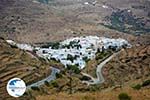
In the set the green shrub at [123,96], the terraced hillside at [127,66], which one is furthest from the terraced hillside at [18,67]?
the green shrub at [123,96]

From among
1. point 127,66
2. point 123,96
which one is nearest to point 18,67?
point 127,66

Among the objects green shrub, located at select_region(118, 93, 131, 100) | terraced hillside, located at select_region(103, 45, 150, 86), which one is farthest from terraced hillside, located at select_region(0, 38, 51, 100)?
green shrub, located at select_region(118, 93, 131, 100)

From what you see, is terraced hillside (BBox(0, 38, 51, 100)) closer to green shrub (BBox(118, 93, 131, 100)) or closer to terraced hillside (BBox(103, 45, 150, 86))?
terraced hillside (BBox(103, 45, 150, 86))

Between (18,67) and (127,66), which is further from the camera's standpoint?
(127,66)

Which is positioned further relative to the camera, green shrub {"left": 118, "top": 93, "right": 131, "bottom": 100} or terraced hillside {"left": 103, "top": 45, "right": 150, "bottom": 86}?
terraced hillside {"left": 103, "top": 45, "right": 150, "bottom": 86}
